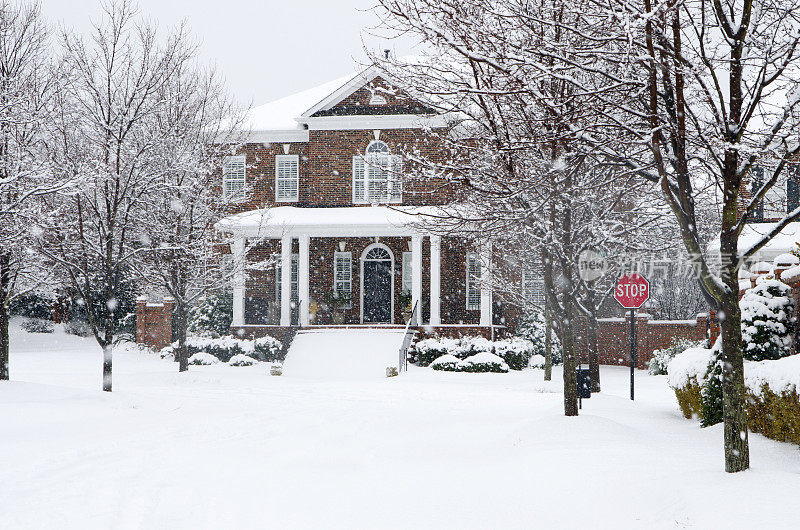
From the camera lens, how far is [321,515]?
6059 mm

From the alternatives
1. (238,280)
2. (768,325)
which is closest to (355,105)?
(238,280)

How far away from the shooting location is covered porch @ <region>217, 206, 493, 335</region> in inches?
965

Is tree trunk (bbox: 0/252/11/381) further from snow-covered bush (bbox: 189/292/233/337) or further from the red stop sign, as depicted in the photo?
the red stop sign

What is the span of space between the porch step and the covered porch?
3.42 feet

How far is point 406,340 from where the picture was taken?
22.8 metres

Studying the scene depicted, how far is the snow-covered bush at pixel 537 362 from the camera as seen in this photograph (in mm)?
23750

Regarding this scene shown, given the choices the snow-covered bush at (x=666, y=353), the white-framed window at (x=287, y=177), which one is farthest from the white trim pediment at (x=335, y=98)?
the snow-covered bush at (x=666, y=353)

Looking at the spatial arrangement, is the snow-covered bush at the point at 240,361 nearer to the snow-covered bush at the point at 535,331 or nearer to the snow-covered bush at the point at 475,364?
the snow-covered bush at the point at 475,364

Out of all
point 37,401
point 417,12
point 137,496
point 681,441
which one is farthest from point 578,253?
point 37,401

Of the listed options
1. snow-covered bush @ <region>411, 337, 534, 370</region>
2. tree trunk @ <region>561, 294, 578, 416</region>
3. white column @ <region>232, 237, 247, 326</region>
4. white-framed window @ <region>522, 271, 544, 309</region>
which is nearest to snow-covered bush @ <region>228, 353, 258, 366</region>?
white column @ <region>232, 237, 247, 326</region>

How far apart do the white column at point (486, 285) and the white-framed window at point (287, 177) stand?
8130 millimetres

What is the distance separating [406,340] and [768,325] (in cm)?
1396

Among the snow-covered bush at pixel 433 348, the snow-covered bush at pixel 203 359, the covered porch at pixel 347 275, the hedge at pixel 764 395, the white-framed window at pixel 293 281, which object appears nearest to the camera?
the hedge at pixel 764 395

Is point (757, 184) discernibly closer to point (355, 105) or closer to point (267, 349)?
point (267, 349)
